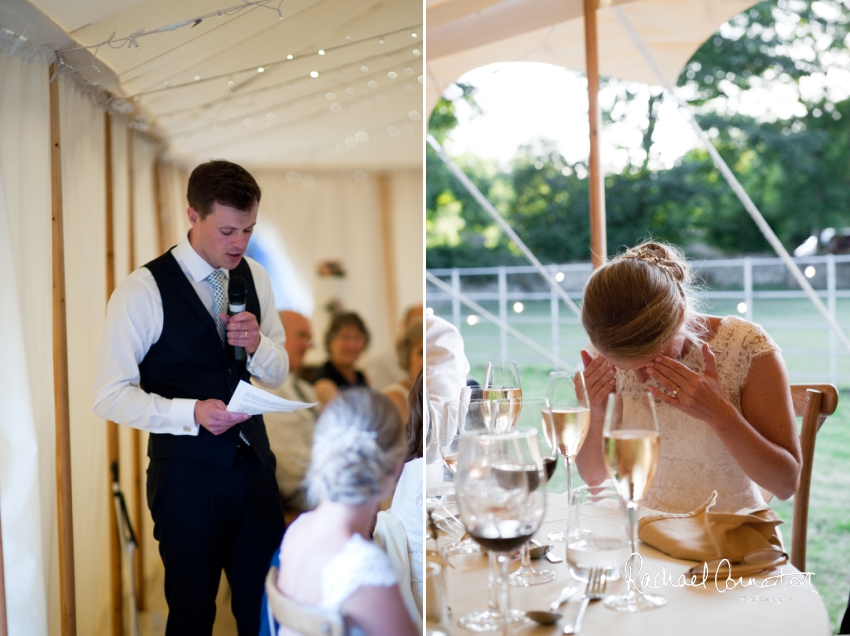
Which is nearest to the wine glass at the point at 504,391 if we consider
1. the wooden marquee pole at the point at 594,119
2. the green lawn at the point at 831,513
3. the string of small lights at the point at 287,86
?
the string of small lights at the point at 287,86

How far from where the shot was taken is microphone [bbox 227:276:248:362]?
2.74ft

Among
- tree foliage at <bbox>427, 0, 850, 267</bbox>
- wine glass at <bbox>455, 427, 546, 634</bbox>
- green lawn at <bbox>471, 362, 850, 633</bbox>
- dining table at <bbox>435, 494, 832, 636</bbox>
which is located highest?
tree foliage at <bbox>427, 0, 850, 267</bbox>

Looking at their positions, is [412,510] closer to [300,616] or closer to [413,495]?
[413,495]

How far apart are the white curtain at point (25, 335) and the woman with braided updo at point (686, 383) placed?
788 mm

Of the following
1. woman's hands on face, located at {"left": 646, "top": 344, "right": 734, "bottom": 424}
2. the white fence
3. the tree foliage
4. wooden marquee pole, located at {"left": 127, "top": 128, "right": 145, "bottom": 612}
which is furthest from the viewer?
the tree foliage

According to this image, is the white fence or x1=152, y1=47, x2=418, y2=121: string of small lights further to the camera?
the white fence

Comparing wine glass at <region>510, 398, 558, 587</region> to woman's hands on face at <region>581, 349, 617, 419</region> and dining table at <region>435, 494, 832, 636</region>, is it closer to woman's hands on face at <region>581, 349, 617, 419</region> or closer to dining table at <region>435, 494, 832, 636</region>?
dining table at <region>435, 494, 832, 636</region>

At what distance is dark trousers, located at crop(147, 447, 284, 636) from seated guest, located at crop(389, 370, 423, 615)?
0.49 ft

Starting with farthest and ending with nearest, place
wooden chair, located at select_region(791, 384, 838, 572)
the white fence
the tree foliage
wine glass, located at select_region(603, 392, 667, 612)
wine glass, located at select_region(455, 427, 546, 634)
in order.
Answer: the tree foliage < the white fence < wooden chair, located at select_region(791, 384, 838, 572) < wine glass, located at select_region(603, 392, 667, 612) < wine glass, located at select_region(455, 427, 546, 634)

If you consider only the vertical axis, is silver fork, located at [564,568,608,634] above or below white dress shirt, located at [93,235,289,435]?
below

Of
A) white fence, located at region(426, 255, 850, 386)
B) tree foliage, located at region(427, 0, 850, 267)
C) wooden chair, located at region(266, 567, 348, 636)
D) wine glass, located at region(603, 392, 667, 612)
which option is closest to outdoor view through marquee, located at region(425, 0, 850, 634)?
wine glass, located at region(603, 392, 667, 612)

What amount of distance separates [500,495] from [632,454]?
19cm

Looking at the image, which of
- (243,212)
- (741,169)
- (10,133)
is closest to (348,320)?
(243,212)

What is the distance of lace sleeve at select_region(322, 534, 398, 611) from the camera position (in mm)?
805
